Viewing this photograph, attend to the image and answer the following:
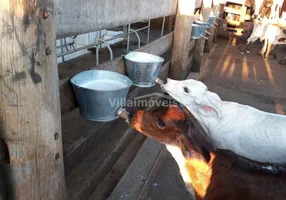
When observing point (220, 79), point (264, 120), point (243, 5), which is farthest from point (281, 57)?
point (264, 120)

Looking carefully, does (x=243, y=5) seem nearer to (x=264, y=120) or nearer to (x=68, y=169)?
(x=264, y=120)

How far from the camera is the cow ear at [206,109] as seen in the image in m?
2.22

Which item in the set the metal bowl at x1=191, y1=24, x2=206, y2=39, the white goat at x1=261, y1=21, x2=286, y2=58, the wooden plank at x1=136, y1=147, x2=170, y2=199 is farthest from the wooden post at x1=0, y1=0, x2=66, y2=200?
the white goat at x1=261, y1=21, x2=286, y2=58

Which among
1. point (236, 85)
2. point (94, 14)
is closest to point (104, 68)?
point (94, 14)

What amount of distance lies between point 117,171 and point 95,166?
1.22 feet

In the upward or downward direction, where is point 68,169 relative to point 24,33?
downward

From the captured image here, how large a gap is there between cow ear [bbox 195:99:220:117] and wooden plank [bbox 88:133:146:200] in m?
0.96

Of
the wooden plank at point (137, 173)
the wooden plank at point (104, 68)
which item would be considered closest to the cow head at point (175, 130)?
the wooden plank at point (104, 68)

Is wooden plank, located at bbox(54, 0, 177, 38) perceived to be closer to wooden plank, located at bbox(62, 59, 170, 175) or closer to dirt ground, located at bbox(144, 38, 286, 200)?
wooden plank, located at bbox(62, 59, 170, 175)

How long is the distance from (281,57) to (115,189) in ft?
27.5

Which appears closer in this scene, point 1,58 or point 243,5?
point 1,58

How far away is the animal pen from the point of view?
1.04 m

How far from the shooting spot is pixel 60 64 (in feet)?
10.8

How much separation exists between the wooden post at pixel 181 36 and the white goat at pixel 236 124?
1.73 meters
